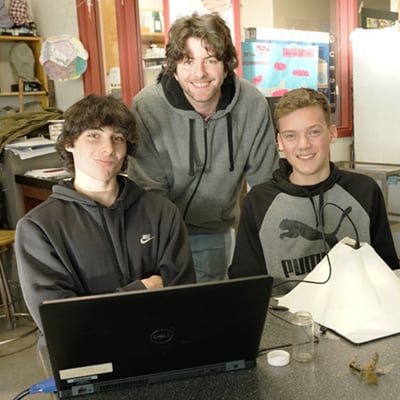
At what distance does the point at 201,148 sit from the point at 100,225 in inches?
20.6

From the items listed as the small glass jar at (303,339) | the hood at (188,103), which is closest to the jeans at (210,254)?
the hood at (188,103)

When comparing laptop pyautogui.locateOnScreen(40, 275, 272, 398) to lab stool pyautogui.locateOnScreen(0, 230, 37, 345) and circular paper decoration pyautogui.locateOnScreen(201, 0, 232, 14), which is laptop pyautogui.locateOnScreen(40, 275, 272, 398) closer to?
lab stool pyautogui.locateOnScreen(0, 230, 37, 345)

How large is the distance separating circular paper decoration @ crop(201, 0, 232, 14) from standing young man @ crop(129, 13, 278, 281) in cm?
181

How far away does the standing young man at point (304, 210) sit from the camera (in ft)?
5.32

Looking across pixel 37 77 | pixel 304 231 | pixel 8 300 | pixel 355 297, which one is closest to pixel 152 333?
pixel 355 297

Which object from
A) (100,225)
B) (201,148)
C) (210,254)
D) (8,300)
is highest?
(201,148)

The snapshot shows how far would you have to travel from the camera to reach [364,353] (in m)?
1.08

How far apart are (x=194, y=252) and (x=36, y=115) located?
6.54 feet

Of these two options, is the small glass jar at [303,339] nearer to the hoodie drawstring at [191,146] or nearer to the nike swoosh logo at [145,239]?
the nike swoosh logo at [145,239]

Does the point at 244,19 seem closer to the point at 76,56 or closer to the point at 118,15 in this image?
the point at 118,15

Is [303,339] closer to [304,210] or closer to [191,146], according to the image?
[304,210]

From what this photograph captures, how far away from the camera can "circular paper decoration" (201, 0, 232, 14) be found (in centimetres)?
348

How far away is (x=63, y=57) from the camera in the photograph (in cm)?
425

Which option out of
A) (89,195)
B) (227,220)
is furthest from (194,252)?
(89,195)
